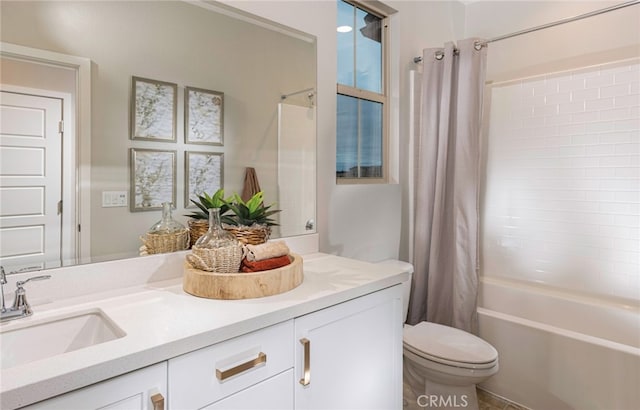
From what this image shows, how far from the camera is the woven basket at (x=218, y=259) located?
1122 millimetres

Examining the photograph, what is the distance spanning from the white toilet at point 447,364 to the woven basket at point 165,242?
3.66 ft

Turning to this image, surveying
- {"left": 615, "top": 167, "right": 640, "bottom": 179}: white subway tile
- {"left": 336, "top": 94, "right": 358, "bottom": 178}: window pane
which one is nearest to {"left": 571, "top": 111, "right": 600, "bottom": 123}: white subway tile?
{"left": 615, "top": 167, "right": 640, "bottom": 179}: white subway tile

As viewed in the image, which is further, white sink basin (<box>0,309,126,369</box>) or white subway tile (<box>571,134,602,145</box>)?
white subway tile (<box>571,134,602,145</box>)

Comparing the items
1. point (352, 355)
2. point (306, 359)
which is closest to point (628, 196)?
point (352, 355)

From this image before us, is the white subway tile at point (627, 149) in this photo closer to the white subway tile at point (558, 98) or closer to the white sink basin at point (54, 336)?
the white subway tile at point (558, 98)

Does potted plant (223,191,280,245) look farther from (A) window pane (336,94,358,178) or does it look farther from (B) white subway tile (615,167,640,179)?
(B) white subway tile (615,167,640,179)

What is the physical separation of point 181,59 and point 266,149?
18.9 inches

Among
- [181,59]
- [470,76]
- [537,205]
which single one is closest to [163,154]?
[181,59]

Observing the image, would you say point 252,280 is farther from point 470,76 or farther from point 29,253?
point 470,76

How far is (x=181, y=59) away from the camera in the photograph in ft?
4.48

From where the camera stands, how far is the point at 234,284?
1074mm

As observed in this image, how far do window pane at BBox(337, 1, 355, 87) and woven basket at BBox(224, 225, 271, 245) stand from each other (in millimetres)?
1125

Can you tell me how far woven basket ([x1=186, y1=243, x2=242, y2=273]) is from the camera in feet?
3.68

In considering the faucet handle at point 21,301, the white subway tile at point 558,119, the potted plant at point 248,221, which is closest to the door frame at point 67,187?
the faucet handle at point 21,301
